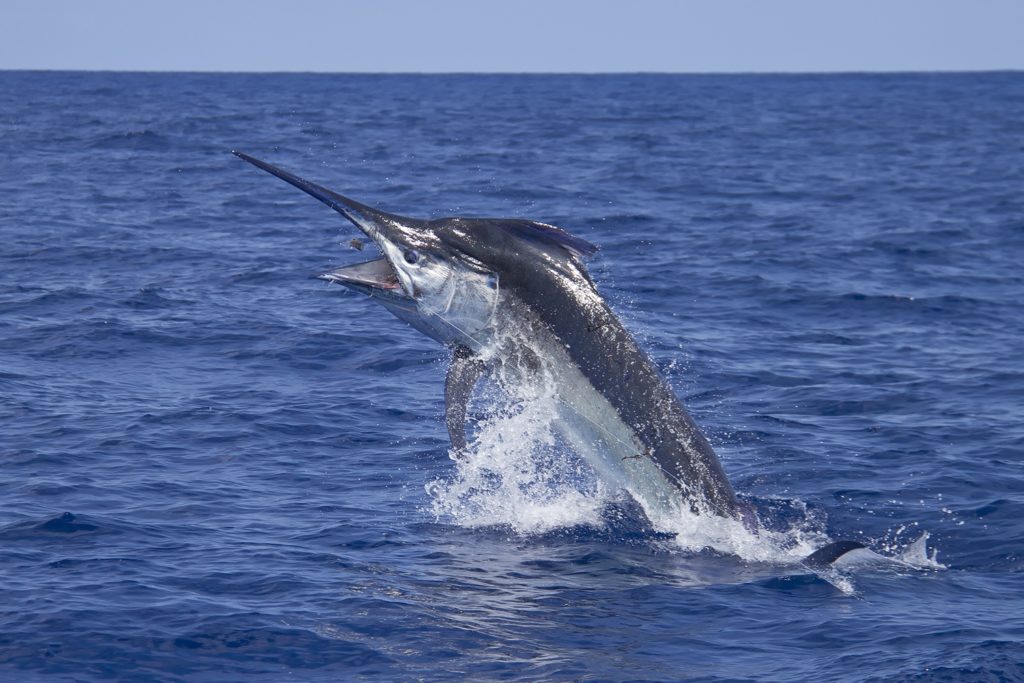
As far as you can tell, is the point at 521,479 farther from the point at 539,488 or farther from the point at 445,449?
the point at 445,449

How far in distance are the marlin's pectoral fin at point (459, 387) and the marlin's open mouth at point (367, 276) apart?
0.79m

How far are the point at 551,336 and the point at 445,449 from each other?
3.51m

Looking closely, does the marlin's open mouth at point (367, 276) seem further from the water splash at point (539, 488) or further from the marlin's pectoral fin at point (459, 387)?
the water splash at point (539, 488)

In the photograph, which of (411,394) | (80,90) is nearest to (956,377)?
(411,394)

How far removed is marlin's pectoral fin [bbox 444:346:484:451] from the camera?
1036cm

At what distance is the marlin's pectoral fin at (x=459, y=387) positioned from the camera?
34.0ft

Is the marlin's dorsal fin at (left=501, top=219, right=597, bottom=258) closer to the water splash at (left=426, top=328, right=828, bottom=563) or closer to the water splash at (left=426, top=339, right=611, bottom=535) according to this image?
the water splash at (left=426, top=328, right=828, bottom=563)

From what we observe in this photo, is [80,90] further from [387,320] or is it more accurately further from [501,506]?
[501,506]

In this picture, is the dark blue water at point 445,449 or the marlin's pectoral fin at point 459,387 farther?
the marlin's pectoral fin at point 459,387

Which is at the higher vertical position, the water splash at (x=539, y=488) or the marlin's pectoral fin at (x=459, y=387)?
the marlin's pectoral fin at (x=459, y=387)

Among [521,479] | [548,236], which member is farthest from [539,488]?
[548,236]

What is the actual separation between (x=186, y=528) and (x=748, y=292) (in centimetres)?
1256

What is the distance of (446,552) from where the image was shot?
10.7 meters

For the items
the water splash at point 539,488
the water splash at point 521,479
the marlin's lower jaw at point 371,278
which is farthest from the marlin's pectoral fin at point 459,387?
the marlin's lower jaw at point 371,278
